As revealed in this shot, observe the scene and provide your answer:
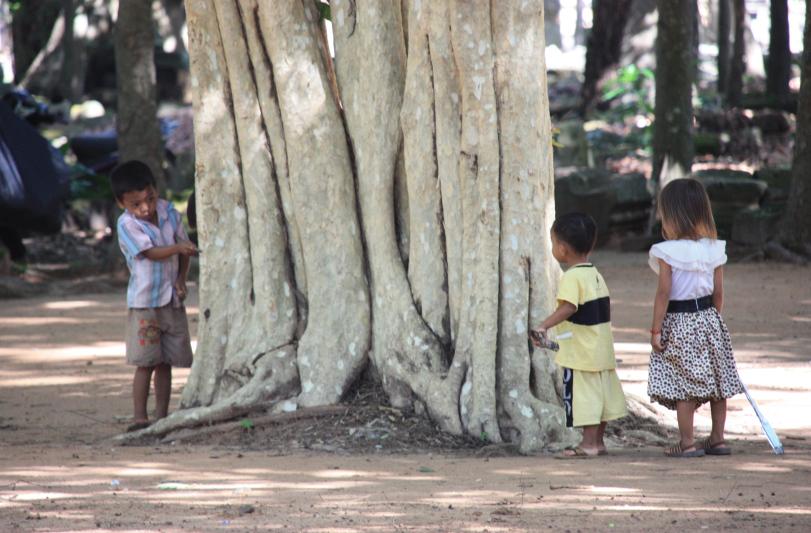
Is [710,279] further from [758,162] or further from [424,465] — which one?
[758,162]

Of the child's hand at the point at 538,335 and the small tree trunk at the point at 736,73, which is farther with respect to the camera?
the small tree trunk at the point at 736,73

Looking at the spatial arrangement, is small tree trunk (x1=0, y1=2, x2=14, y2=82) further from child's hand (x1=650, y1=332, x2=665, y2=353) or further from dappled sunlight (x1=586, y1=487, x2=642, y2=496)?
dappled sunlight (x1=586, y1=487, x2=642, y2=496)

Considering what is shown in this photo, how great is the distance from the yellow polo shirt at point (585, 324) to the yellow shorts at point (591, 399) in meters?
0.05

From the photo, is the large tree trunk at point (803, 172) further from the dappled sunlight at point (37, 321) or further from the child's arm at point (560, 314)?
the child's arm at point (560, 314)

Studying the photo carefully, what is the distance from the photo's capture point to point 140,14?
14.2 metres

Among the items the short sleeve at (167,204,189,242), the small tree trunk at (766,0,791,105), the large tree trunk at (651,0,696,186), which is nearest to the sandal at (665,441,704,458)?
the short sleeve at (167,204,189,242)

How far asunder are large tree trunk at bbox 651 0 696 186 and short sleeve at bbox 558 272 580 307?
11.0 metres

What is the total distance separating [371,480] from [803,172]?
35.3 feet

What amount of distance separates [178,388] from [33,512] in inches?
153

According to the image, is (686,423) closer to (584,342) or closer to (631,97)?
(584,342)

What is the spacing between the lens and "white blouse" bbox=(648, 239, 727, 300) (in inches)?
217

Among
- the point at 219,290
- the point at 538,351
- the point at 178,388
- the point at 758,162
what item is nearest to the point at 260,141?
the point at 219,290

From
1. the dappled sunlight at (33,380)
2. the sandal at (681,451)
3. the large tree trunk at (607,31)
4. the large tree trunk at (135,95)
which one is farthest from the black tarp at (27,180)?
the large tree trunk at (607,31)

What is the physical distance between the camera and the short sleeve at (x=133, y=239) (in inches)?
254
